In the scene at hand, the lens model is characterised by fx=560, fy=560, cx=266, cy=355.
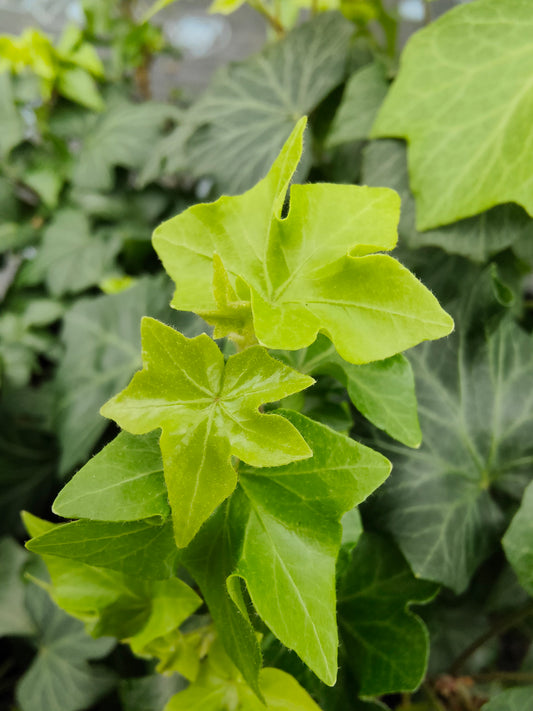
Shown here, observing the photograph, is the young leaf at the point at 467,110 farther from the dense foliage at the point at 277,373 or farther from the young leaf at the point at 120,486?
the young leaf at the point at 120,486

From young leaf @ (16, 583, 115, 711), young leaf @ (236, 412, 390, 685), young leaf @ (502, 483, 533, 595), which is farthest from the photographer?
young leaf @ (16, 583, 115, 711)

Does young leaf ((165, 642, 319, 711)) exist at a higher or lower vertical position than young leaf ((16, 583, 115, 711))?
higher

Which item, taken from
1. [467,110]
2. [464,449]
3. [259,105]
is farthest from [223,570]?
[259,105]

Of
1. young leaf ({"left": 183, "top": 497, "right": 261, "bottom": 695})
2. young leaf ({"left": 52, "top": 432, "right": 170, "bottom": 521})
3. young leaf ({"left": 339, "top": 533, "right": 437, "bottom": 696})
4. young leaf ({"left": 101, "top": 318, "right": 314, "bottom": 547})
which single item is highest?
young leaf ({"left": 101, "top": 318, "right": 314, "bottom": 547})

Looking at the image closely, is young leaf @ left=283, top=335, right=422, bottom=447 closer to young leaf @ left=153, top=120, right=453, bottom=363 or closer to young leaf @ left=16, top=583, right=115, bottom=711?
young leaf @ left=153, top=120, right=453, bottom=363

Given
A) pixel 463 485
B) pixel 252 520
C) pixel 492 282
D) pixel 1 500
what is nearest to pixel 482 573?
pixel 463 485

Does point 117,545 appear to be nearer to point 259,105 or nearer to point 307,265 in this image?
point 307,265

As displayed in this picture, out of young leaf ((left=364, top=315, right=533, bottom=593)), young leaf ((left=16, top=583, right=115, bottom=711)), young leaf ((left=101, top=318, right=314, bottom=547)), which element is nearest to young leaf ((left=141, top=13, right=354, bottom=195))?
young leaf ((left=364, top=315, right=533, bottom=593))

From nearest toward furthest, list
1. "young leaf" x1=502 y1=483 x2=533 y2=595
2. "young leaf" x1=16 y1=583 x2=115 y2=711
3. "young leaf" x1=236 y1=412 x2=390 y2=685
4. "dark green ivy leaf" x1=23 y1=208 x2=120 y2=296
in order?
"young leaf" x1=236 y1=412 x2=390 y2=685 → "young leaf" x1=502 y1=483 x2=533 y2=595 → "young leaf" x1=16 y1=583 x2=115 y2=711 → "dark green ivy leaf" x1=23 y1=208 x2=120 y2=296

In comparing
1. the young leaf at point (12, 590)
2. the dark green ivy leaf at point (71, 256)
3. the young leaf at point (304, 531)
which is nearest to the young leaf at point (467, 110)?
the young leaf at point (304, 531)
